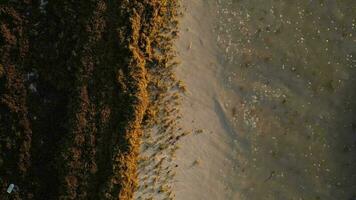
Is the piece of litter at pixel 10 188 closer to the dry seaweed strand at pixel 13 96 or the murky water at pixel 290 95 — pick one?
the dry seaweed strand at pixel 13 96

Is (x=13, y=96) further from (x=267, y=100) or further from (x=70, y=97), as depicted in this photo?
(x=267, y=100)

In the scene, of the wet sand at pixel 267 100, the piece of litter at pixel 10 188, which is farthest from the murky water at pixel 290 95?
the piece of litter at pixel 10 188

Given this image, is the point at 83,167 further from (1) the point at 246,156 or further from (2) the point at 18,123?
(1) the point at 246,156

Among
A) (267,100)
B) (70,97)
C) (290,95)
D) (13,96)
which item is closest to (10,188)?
(13,96)

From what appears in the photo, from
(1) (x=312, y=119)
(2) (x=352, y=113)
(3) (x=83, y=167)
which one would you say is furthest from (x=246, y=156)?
(3) (x=83, y=167)

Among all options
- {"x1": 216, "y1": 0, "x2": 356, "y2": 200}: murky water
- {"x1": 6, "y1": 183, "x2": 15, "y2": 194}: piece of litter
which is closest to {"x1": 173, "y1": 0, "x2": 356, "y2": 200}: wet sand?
{"x1": 216, "y1": 0, "x2": 356, "y2": 200}: murky water
